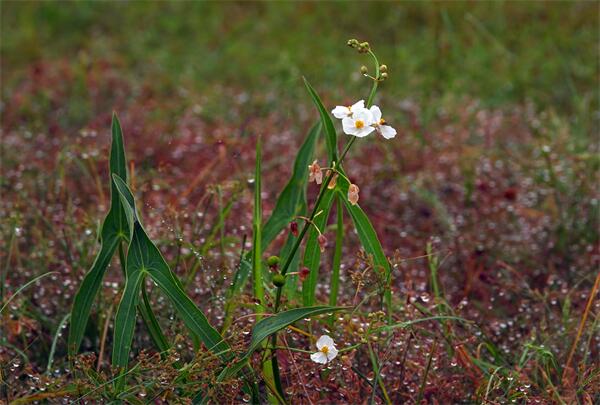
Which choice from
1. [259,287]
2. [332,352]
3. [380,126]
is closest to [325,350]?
[332,352]

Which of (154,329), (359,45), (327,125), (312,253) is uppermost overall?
(359,45)

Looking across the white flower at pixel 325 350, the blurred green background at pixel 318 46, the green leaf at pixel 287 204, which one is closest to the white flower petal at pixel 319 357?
the white flower at pixel 325 350

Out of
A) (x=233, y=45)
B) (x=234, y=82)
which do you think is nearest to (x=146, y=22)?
(x=233, y=45)

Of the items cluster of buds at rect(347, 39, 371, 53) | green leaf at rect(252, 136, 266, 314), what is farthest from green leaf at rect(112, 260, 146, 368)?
cluster of buds at rect(347, 39, 371, 53)

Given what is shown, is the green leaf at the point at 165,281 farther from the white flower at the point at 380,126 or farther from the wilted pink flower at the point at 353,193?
the white flower at the point at 380,126

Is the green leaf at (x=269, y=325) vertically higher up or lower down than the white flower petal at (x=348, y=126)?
lower down

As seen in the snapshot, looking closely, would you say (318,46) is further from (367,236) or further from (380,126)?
(380,126)
